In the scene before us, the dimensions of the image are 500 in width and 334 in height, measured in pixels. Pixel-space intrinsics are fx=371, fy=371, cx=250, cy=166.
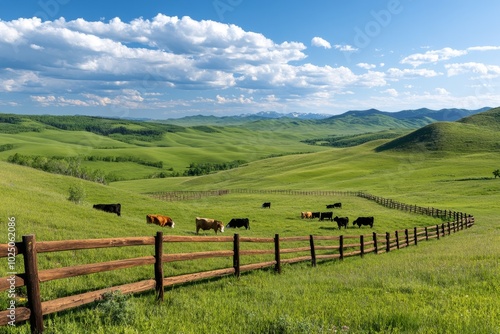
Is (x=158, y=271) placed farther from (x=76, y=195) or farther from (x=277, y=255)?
(x=76, y=195)

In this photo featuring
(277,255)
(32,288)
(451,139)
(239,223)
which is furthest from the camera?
(451,139)

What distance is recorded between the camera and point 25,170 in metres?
51.5

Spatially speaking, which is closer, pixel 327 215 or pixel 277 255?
pixel 277 255

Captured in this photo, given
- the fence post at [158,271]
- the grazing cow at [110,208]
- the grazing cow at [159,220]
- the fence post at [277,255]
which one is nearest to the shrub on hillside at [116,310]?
the fence post at [158,271]

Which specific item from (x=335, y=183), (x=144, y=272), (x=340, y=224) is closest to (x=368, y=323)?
(x=144, y=272)

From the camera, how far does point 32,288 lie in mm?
Answer: 6258

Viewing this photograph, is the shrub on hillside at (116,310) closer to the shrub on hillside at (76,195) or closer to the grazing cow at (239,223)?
the grazing cow at (239,223)

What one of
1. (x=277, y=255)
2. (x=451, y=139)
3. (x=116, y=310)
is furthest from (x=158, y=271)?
(x=451, y=139)

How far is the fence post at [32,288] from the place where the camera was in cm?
620

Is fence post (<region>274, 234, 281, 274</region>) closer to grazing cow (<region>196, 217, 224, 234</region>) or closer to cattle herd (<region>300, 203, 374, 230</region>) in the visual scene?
grazing cow (<region>196, 217, 224, 234</region>)

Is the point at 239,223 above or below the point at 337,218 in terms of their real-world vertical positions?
above

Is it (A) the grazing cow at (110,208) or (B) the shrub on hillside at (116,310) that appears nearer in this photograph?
(B) the shrub on hillside at (116,310)

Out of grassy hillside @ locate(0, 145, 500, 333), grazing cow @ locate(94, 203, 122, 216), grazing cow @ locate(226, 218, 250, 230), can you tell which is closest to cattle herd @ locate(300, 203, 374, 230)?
grazing cow @ locate(226, 218, 250, 230)

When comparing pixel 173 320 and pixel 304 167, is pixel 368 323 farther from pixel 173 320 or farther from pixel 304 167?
pixel 304 167
